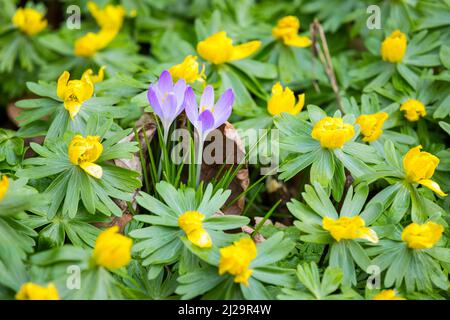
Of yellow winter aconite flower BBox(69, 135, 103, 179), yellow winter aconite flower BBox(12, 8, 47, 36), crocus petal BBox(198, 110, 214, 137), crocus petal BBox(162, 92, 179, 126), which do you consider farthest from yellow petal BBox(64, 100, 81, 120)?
yellow winter aconite flower BBox(12, 8, 47, 36)

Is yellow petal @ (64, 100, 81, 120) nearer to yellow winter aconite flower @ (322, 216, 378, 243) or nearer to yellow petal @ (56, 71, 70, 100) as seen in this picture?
yellow petal @ (56, 71, 70, 100)

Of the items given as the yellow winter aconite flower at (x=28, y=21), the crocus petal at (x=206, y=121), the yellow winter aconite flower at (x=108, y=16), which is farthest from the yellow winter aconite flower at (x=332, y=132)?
the yellow winter aconite flower at (x=28, y=21)

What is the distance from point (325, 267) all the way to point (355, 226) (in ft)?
0.64

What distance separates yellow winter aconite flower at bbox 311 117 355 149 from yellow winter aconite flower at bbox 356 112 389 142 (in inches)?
6.4

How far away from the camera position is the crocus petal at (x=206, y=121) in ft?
5.11

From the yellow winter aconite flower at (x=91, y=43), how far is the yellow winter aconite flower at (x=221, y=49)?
21.2 inches

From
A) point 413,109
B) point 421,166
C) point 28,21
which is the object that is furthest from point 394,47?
point 28,21

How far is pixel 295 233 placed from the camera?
1589 mm

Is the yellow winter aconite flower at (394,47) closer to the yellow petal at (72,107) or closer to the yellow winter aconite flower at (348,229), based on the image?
the yellow winter aconite flower at (348,229)

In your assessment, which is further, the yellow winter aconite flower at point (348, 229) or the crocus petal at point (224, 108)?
the crocus petal at point (224, 108)

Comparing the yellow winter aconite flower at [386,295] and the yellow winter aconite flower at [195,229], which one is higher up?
the yellow winter aconite flower at [195,229]

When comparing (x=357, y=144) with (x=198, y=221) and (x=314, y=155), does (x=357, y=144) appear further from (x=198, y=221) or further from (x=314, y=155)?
(x=198, y=221)

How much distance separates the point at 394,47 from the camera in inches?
80.3

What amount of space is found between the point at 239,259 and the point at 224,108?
49cm
